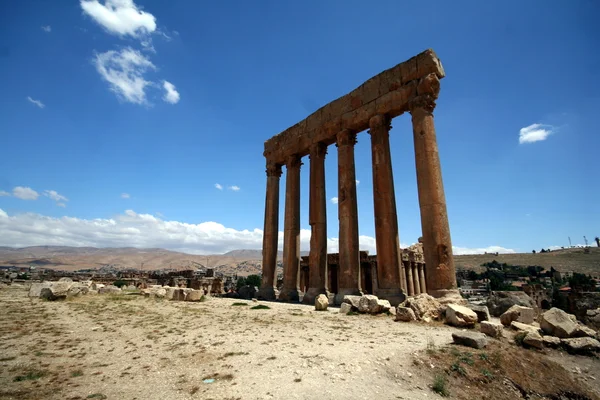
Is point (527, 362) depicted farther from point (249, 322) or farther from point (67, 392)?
point (67, 392)

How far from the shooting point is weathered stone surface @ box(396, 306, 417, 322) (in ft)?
33.5

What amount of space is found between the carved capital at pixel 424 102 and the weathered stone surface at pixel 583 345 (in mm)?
10664

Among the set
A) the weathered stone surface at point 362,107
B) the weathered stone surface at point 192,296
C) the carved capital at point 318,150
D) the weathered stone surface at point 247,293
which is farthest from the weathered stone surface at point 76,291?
the carved capital at point 318,150

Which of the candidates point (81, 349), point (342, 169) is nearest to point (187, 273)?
point (342, 169)

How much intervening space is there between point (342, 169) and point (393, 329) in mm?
10909

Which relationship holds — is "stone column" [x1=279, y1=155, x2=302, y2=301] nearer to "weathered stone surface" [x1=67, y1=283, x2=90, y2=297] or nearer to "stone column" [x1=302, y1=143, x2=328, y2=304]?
"stone column" [x1=302, y1=143, x2=328, y2=304]

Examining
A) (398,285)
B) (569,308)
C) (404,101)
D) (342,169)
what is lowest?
(569,308)

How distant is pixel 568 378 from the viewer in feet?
20.4

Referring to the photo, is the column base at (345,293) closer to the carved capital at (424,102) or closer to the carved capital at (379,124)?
the carved capital at (379,124)

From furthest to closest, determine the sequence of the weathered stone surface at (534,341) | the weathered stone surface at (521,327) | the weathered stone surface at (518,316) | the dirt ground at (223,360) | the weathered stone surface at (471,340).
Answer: the weathered stone surface at (518,316)
the weathered stone surface at (521,327)
the weathered stone surface at (534,341)
the weathered stone surface at (471,340)
the dirt ground at (223,360)

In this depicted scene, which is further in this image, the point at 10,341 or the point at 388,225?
the point at 388,225

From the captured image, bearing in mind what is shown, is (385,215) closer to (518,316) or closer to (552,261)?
(518,316)

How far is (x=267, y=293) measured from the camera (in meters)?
21.0

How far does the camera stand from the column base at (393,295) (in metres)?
14.1
